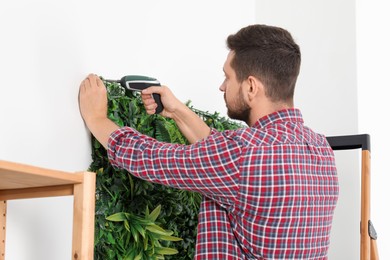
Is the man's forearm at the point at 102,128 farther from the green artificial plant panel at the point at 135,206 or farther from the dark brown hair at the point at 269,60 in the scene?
the dark brown hair at the point at 269,60

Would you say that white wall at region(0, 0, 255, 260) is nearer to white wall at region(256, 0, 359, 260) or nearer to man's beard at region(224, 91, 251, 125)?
man's beard at region(224, 91, 251, 125)

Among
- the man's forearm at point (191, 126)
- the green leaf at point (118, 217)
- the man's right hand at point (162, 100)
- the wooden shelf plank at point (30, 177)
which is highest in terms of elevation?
the man's right hand at point (162, 100)

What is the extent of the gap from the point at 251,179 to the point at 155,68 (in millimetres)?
757

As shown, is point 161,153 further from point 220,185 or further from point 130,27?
point 130,27

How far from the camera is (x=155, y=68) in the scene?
2049mm

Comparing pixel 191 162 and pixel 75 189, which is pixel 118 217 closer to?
pixel 191 162

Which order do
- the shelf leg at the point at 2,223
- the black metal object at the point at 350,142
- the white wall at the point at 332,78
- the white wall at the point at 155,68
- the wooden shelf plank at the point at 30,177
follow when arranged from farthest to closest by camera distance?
the white wall at the point at 332,78 → the black metal object at the point at 350,142 → the white wall at the point at 155,68 → the shelf leg at the point at 2,223 → the wooden shelf plank at the point at 30,177

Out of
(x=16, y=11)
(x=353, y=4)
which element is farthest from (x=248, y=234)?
(x=353, y=4)

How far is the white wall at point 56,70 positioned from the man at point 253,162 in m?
0.09

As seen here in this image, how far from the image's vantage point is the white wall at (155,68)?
4.93 ft

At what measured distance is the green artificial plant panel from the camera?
168 centimetres

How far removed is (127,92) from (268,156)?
57cm

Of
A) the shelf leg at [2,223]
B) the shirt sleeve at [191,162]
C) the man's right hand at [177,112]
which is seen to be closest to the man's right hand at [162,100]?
the man's right hand at [177,112]

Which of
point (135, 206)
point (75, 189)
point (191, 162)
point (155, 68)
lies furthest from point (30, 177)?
point (155, 68)
